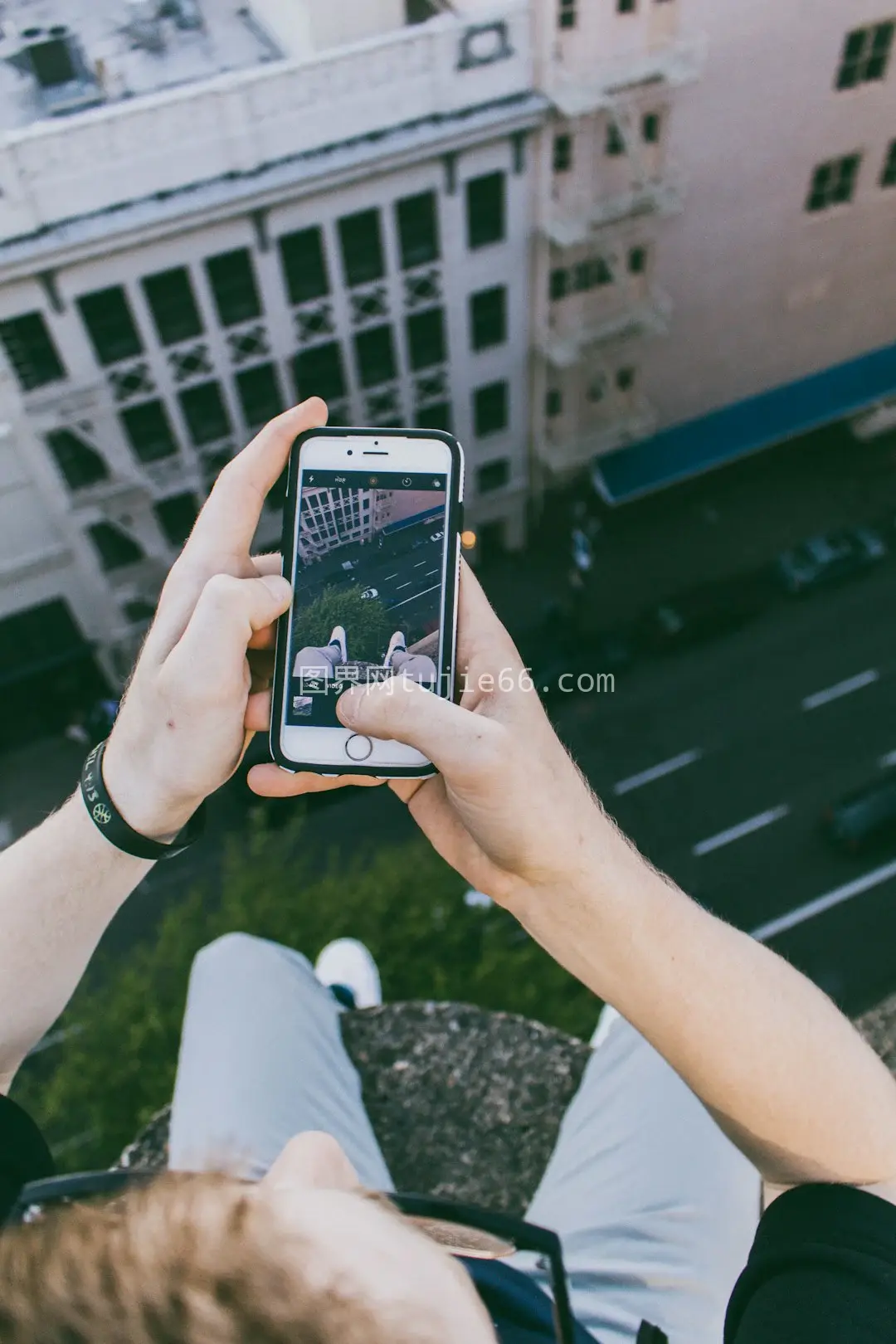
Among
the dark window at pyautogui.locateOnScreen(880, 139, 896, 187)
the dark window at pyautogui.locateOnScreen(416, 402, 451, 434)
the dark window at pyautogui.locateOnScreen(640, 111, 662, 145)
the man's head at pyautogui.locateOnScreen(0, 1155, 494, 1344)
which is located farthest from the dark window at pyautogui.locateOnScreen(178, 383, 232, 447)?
the man's head at pyautogui.locateOnScreen(0, 1155, 494, 1344)

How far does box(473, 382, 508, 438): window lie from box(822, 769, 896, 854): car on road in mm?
11867

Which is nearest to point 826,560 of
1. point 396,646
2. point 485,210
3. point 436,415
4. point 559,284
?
point 559,284

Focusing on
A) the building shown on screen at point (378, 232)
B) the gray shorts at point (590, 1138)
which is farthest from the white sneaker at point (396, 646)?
the building shown on screen at point (378, 232)

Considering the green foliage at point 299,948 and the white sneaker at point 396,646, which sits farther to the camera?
the green foliage at point 299,948

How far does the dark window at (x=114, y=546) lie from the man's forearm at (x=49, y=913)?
16.4 m

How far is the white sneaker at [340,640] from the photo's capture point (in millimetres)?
5086

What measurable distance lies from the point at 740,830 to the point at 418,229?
14521 mm

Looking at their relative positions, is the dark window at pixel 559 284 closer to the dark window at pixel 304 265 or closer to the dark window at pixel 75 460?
the dark window at pixel 304 265

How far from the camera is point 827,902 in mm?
19969

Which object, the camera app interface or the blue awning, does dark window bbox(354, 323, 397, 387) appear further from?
the camera app interface

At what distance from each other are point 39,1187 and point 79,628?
1985cm

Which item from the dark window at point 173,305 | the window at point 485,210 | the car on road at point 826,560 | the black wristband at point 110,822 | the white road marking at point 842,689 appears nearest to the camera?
the black wristband at point 110,822

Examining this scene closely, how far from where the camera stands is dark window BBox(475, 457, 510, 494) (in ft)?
76.3

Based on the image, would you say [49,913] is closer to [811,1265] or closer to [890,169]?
[811,1265]
